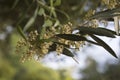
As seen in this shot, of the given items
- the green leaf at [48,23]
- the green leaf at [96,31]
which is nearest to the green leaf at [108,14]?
the green leaf at [96,31]

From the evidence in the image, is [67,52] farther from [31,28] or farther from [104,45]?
[31,28]

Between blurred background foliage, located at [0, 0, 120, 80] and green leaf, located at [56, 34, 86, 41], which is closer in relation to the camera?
green leaf, located at [56, 34, 86, 41]

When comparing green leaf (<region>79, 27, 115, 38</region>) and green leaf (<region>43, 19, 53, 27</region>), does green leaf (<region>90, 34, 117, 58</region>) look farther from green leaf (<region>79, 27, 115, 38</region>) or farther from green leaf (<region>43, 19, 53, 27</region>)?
green leaf (<region>43, 19, 53, 27</region>)

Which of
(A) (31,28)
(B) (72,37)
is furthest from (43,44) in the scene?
(A) (31,28)

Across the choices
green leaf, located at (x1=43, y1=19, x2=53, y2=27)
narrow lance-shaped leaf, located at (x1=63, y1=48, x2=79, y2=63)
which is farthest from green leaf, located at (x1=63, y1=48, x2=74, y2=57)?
green leaf, located at (x1=43, y1=19, x2=53, y2=27)

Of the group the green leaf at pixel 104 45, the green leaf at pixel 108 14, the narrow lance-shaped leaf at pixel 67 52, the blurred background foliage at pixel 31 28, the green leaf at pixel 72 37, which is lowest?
the blurred background foliage at pixel 31 28

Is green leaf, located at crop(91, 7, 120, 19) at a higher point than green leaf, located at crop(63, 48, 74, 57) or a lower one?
higher

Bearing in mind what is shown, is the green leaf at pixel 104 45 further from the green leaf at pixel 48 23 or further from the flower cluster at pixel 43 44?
the green leaf at pixel 48 23

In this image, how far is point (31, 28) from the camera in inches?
41.5

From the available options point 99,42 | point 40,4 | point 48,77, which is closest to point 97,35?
point 99,42

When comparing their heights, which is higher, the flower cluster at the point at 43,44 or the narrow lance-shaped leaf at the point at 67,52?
the flower cluster at the point at 43,44

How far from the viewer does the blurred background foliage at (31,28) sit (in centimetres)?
105

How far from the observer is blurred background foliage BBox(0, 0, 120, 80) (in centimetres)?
105

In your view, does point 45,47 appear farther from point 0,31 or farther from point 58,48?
point 0,31
